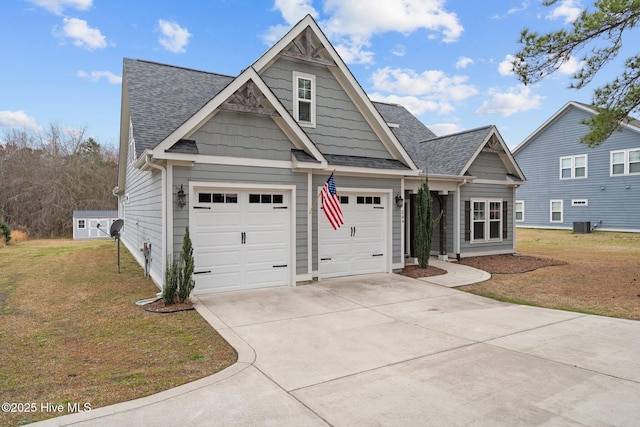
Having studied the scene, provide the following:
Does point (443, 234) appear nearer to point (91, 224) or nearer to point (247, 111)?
point (247, 111)

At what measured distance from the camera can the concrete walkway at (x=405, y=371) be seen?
11.0 ft

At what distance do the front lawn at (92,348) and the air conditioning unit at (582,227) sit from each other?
25085mm

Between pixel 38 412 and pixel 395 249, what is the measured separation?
8.93 meters

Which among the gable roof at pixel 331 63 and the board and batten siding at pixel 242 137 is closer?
the board and batten siding at pixel 242 137

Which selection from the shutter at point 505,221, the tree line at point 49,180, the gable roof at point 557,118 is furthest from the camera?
the tree line at point 49,180

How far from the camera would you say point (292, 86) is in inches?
373

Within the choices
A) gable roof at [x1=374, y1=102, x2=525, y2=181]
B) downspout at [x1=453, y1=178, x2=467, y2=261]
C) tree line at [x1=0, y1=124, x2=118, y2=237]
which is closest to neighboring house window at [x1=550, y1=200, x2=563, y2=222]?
gable roof at [x1=374, y1=102, x2=525, y2=181]

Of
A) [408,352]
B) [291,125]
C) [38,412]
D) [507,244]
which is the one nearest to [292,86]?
[291,125]

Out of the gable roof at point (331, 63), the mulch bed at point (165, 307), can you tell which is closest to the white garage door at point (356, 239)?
the gable roof at point (331, 63)

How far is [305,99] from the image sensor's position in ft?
31.9

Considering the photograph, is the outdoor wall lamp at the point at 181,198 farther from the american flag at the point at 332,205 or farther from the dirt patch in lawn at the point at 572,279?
the dirt patch in lawn at the point at 572,279

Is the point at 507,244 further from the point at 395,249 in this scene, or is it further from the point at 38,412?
the point at 38,412

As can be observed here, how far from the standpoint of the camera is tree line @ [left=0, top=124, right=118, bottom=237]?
2939 cm

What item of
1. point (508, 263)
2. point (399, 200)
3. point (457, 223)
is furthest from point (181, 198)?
point (508, 263)
